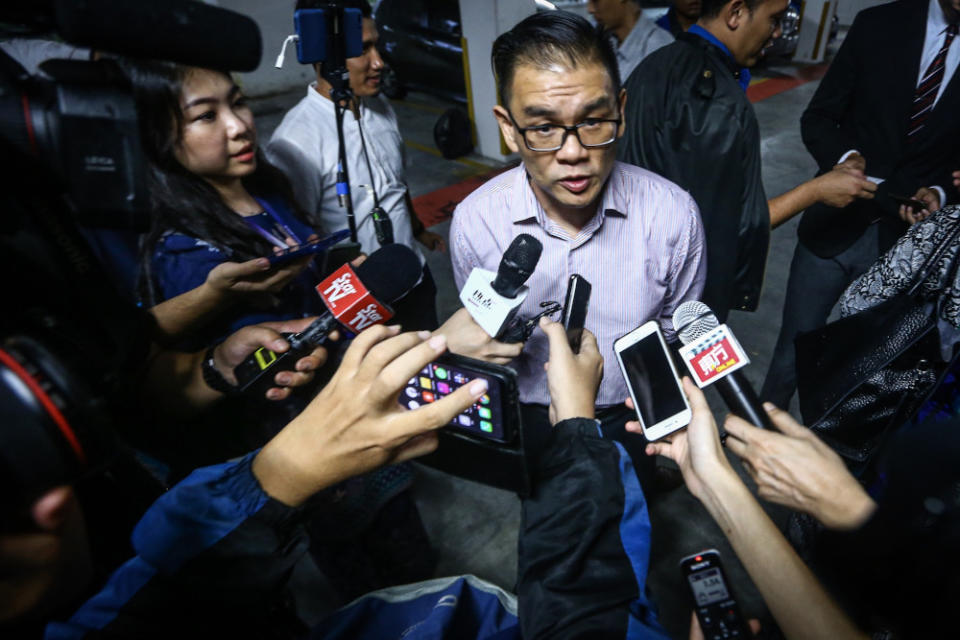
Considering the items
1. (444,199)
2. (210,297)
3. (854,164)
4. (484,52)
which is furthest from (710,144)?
(484,52)

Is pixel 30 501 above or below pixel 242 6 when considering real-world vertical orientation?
below

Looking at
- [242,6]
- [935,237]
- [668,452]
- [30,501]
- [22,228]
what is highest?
[242,6]

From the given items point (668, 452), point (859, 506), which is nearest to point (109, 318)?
point (668, 452)

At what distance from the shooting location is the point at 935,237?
57.4 inches

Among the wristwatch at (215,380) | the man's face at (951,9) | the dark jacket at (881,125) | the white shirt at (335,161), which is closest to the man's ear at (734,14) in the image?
the dark jacket at (881,125)

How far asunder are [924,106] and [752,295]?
0.98m

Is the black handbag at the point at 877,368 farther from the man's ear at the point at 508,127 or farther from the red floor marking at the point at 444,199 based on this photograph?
the red floor marking at the point at 444,199

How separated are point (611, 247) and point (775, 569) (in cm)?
95

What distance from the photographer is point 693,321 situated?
52.2 inches

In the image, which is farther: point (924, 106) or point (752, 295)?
point (752, 295)

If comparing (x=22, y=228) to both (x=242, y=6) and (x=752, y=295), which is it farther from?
(x=242, y=6)

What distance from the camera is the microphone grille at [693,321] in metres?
1.27

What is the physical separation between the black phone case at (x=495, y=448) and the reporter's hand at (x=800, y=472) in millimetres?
502

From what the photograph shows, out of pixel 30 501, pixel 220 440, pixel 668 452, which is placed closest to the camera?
pixel 30 501
